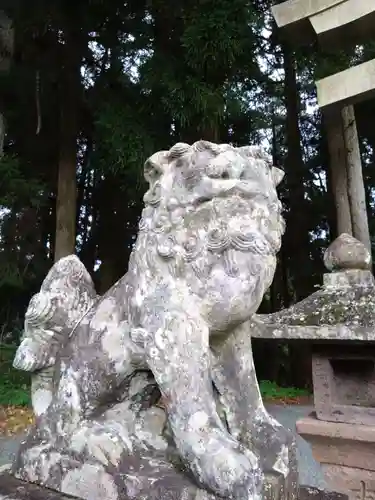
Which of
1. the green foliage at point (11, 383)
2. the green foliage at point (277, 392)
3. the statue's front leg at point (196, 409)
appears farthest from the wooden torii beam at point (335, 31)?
the green foliage at point (11, 383)

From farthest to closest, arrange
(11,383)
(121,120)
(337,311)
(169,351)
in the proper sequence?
1. (11,383)
2. (121,120)
3. (337,311)
4. (169,351)

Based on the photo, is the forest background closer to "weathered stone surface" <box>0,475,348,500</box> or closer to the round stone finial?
the round stone finial

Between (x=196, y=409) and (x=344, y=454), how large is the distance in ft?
6.40

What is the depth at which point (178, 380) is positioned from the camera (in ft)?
3.53

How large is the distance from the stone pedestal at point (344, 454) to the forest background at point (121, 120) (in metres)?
0.52

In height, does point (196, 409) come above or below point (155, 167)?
below

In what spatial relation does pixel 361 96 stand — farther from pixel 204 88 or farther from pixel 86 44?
pixel 86 44

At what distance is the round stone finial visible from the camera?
2.68 meters

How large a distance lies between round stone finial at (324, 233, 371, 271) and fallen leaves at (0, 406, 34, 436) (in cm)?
316

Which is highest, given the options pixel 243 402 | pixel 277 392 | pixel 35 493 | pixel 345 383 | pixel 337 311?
pixel 337 311

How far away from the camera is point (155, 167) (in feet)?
4.17

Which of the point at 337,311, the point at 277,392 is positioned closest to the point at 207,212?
the point at 337,311

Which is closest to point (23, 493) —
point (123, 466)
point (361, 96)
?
point (123, 466)

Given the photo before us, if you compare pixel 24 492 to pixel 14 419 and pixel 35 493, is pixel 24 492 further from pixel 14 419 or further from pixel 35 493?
pixel 14 419
